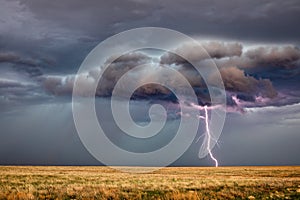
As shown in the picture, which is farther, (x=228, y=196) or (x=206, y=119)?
(x=206, y=119)

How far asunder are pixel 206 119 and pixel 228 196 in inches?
1541

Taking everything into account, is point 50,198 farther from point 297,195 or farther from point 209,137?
point 209,137

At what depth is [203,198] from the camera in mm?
19094

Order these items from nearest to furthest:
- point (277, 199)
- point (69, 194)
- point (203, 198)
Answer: point (277, 199) → point (203, 198) → point (69, 194)

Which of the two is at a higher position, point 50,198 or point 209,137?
point 209,137

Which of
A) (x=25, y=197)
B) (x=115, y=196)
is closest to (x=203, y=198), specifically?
(x=115, y=196)

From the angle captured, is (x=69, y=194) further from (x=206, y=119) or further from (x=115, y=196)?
A: (x=206, y=119)

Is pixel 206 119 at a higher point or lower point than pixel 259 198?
higher

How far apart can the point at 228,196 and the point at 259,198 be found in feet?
5.88

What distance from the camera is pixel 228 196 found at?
64.8 feet

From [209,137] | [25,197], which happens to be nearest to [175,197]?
[25,197]

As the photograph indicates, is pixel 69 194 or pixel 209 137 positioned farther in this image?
pixel 209 137

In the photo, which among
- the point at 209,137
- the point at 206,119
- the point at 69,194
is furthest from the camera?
the point at 206,119

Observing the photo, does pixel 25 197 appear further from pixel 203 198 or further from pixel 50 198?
pixel 203 198
